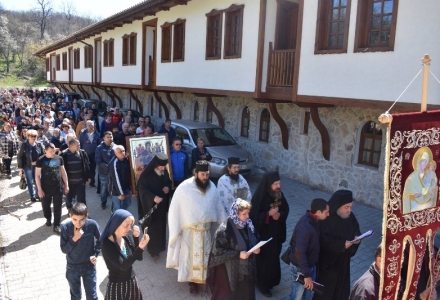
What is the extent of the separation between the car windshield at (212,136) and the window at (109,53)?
37.2 ft

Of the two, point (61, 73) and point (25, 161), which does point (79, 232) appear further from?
point (61, 73)

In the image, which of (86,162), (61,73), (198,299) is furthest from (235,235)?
(61,73)

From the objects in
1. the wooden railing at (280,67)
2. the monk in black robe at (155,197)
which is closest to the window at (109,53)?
the wooden railing at (280,67)

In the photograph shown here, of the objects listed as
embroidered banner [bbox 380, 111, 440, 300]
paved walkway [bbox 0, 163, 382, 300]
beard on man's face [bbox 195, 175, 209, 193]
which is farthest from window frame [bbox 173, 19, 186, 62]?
embroidered banner [bbox 380, 111, 440, 300]

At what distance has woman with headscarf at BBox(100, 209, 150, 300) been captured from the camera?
3.53 m

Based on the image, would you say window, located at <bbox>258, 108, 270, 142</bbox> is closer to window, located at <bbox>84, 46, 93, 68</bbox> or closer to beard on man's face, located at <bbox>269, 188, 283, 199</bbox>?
beard on man's face, located at <bbox>269, 188, 283, 199</bbox>

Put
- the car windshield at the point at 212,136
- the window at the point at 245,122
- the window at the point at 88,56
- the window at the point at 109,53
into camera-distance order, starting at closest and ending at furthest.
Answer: the car windshield at the point at 212,136 < the window at the point at 245,122 < the window at the point at 109,53 < the window at the point at 88,56

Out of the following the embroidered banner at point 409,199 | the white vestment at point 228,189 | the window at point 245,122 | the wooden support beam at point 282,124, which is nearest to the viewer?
the embroidered banner at point 409,199

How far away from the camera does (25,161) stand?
28.2 ft

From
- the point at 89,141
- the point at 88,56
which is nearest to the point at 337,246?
the point at 89,141

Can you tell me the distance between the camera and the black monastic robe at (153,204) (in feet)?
19.3

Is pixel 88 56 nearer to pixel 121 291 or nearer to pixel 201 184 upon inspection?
pixel 201 184

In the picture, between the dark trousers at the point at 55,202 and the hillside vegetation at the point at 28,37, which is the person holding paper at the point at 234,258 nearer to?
the dark trousers at the point at 55,202

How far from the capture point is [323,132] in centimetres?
989
